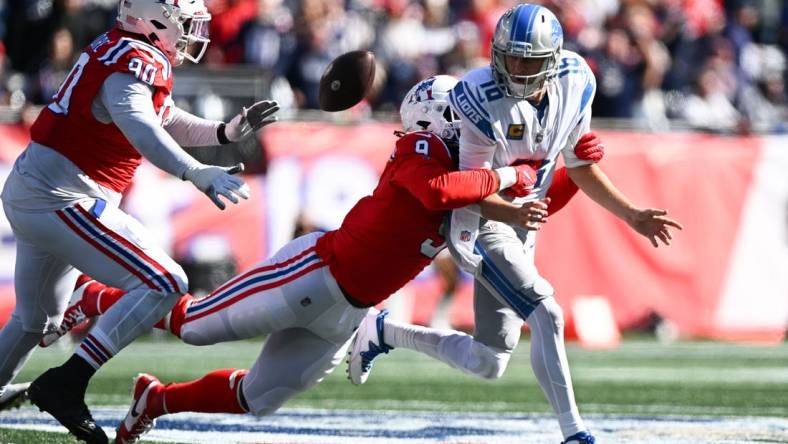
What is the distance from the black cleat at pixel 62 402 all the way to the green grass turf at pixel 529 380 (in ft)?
1.82

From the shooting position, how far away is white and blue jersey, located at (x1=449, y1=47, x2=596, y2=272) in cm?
452

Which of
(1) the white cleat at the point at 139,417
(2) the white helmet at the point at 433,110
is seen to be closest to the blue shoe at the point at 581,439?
(2) the white helmet at the point at 433,110

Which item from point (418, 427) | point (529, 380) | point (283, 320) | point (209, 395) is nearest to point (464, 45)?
point (529, 380)

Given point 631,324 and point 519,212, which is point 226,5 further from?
point 519,212

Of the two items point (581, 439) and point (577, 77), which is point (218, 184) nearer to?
point (577, 77)

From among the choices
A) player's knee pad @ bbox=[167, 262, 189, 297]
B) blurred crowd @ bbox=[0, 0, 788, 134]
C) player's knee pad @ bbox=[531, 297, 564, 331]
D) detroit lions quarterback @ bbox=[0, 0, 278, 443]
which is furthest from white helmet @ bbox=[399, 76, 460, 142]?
blurred crowd @ bbox=[0, 0, 788, 134]

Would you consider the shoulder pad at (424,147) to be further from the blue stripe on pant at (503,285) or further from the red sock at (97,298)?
the red sock at (97,298)

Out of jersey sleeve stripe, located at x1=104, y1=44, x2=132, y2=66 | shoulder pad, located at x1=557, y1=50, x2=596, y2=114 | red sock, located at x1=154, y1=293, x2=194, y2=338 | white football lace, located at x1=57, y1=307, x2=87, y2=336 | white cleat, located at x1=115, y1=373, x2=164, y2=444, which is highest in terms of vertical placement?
jersey sleeve stripe, located at x1=104, y1=44, x2=132, y2=66

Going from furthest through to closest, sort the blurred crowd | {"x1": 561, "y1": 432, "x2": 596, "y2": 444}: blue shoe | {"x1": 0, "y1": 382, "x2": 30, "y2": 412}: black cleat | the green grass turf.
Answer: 1. the blurred crowd
2. the green grass turf
3. {"x1": 0, "y1": 382, "x2": 30, "y2": 412}: black cleat
4. {"x1": 561, "y1": 432, "x2": 596, "y2": 444}: blue shoe

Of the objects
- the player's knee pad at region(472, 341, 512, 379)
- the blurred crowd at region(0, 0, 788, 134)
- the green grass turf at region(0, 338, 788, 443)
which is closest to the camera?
the player's knee pad at region(472, 341, 512, 379)

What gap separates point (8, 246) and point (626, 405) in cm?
483

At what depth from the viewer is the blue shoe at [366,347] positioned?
529 cm

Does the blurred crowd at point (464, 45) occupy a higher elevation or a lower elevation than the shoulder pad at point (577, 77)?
Answer: lower

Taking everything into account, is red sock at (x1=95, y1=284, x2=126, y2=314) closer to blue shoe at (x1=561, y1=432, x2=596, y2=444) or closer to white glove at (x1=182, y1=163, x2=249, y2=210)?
white glove at (x1=182, y1=163, x2=249, y2=210)
